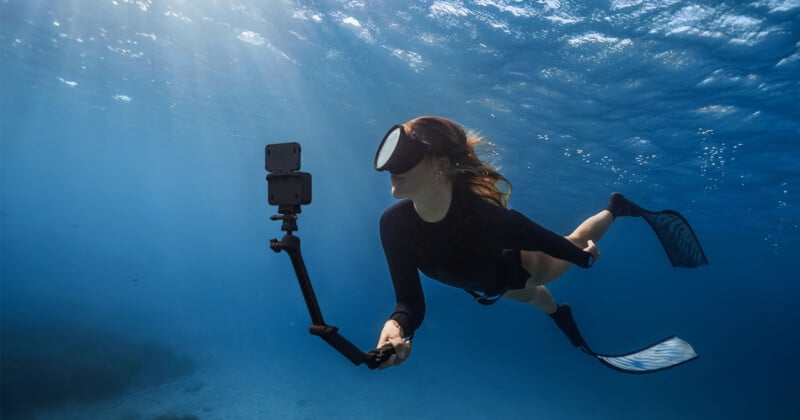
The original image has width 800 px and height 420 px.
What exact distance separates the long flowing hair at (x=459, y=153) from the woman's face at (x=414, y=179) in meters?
0.10

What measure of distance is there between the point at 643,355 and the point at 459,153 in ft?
12.7

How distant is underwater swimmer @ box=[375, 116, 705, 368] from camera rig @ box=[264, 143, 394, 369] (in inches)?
39.3

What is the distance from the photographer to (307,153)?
35250 millimetres

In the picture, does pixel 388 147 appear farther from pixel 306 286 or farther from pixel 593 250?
pixel 593 250

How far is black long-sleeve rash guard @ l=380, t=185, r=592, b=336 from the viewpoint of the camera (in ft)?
11.2

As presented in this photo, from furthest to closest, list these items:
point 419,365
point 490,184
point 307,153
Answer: point 307,153
point 419,365
point 490,184

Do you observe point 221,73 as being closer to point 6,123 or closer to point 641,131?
point 641,131

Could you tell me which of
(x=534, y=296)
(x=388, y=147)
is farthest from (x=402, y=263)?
(x=534, y=296)

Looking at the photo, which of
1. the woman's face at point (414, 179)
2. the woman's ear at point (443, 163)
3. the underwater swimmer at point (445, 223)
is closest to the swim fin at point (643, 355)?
the underwater swimmer at point (445, 223)

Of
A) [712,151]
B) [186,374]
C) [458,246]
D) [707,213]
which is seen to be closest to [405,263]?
[458,246]

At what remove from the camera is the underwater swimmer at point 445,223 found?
2.96 m

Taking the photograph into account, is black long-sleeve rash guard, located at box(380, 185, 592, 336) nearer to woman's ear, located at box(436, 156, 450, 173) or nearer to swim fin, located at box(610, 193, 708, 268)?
woman's ear, located at box(436, 156, 450, 173)

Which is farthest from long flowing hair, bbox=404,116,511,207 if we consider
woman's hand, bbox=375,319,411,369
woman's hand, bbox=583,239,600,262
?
woman's hand, bbox=375,319,411,369

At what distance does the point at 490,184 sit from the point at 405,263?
3.28ft
